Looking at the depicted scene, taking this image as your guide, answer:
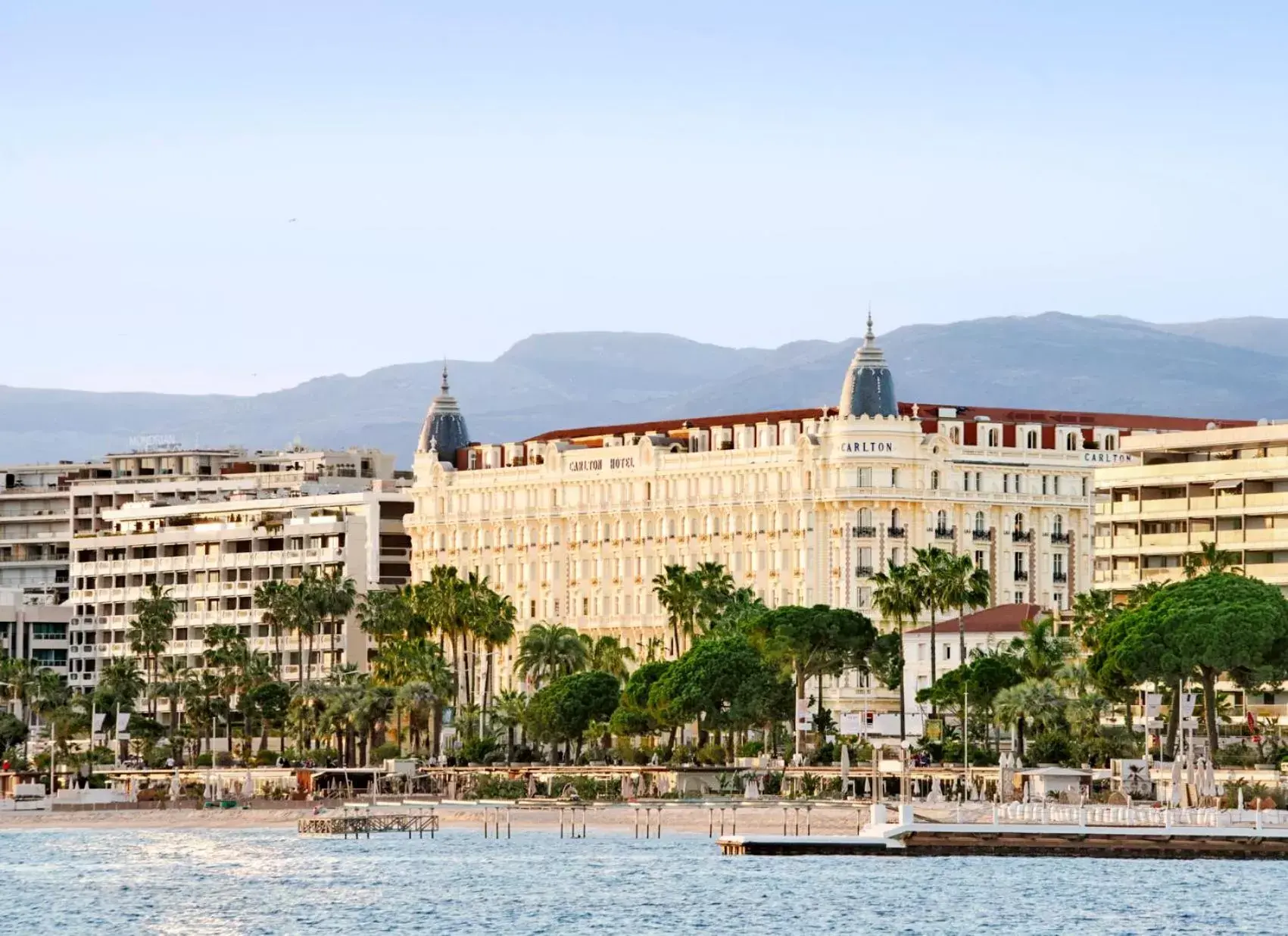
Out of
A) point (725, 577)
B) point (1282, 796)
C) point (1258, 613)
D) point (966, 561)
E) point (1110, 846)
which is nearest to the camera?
point (1110, 846)

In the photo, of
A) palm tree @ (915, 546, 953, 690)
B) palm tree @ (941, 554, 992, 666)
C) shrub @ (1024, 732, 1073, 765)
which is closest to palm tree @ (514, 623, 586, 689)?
palm tree @ (915, 546, 953, 690)

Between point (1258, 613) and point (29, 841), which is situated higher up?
point (1258, 613)

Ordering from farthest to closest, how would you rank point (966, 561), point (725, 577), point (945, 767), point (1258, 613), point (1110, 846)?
point (725, 577), point (966, 561), point (945, 767), point (1258, 613), point (1110, 846)

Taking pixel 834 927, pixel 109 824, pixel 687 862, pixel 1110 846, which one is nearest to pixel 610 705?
pixel 109 824

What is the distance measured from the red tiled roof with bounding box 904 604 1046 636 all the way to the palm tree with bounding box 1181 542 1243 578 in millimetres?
→ 13426

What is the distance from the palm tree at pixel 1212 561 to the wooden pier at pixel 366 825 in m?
42.5

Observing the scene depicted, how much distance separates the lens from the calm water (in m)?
108

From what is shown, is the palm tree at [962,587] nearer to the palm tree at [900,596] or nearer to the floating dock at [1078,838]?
the palm tree at [900,596]

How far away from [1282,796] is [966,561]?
4335 centimetres

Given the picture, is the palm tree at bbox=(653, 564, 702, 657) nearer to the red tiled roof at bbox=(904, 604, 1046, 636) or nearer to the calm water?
the red tiled roof at bbox=(904, 604, 1046, 636)

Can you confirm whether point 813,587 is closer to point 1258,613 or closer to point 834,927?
point 1258,613

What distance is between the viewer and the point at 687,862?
447 ft

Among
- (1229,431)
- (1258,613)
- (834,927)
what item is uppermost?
(1229,431)

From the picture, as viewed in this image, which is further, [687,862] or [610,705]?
[610,705]
